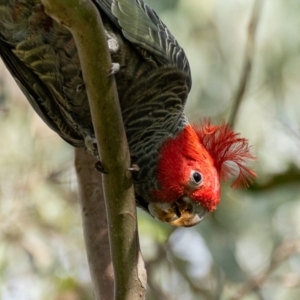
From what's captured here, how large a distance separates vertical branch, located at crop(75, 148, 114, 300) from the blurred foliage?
1.01 metres

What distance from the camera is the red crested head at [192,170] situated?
3207mm

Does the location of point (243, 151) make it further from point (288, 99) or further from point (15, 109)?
point (15, 109)

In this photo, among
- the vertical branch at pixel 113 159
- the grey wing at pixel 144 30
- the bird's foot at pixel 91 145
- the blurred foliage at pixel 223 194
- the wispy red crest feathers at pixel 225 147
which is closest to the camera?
the vertical branch at pixel 113 159

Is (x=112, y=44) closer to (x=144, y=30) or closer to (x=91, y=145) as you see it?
(x=144, y=30)

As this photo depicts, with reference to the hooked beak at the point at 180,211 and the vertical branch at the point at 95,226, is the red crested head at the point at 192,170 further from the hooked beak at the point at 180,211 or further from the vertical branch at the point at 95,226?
the vertical branch at the point at 95,226

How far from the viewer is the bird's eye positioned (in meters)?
3.23

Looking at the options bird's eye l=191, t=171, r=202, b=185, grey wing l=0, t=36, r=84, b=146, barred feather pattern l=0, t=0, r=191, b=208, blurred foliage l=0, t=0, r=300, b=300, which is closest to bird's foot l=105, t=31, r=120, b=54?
barred feather pattern l=0, t=0, r=191, b=208

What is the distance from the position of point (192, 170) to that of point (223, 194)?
1399 mm

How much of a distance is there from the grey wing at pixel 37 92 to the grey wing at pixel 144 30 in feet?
2.11

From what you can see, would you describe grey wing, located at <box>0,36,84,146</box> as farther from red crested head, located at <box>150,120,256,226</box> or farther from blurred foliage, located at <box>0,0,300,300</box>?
blurred foliage, located at <box>0,0,300,300</box>

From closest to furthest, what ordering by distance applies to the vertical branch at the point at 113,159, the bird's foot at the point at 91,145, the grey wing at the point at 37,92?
the vertical branch at the point at 113,159 → the bird's foot at the point at 91,145 → the grey wing at the point at 37,92

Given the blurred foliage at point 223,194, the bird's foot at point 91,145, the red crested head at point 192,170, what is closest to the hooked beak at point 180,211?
the red crested head at point 192,170

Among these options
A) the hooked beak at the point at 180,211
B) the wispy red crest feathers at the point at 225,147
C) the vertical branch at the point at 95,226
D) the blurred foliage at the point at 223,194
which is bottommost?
the blurred foliage at the point at 223,194

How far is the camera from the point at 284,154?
5020 mm
